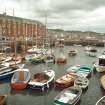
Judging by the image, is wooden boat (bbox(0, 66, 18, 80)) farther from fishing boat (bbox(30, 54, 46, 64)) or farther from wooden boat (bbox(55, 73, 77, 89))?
fishing boat (bbox(30, 54, 46, 64))

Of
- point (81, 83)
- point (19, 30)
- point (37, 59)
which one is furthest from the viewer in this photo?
point (19, 30)

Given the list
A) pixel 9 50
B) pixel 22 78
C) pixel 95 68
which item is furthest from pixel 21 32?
pixel 22 78

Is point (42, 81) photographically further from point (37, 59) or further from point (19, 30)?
point (19, 30)

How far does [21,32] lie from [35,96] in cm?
9644

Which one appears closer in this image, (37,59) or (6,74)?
(6,74)

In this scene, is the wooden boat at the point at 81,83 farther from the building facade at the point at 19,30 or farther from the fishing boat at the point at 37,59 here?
the building facade at the point at 19,30

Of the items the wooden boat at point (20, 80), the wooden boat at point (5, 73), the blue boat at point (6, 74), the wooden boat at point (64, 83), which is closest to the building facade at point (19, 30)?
the wooden boat at point (5, 73)

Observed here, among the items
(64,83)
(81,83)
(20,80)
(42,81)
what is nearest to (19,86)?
(20,80)

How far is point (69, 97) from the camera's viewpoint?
3269cm

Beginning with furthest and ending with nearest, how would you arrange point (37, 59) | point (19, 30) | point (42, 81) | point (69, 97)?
point (19, 30), point (37, 59), point (42, 81), point (69, 97)

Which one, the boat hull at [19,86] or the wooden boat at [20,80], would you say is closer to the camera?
the boat hull at [19,86]

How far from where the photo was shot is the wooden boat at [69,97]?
30891 mm

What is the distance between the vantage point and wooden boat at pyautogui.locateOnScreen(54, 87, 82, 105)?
3089 cm

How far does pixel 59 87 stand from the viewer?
40.7 meters
